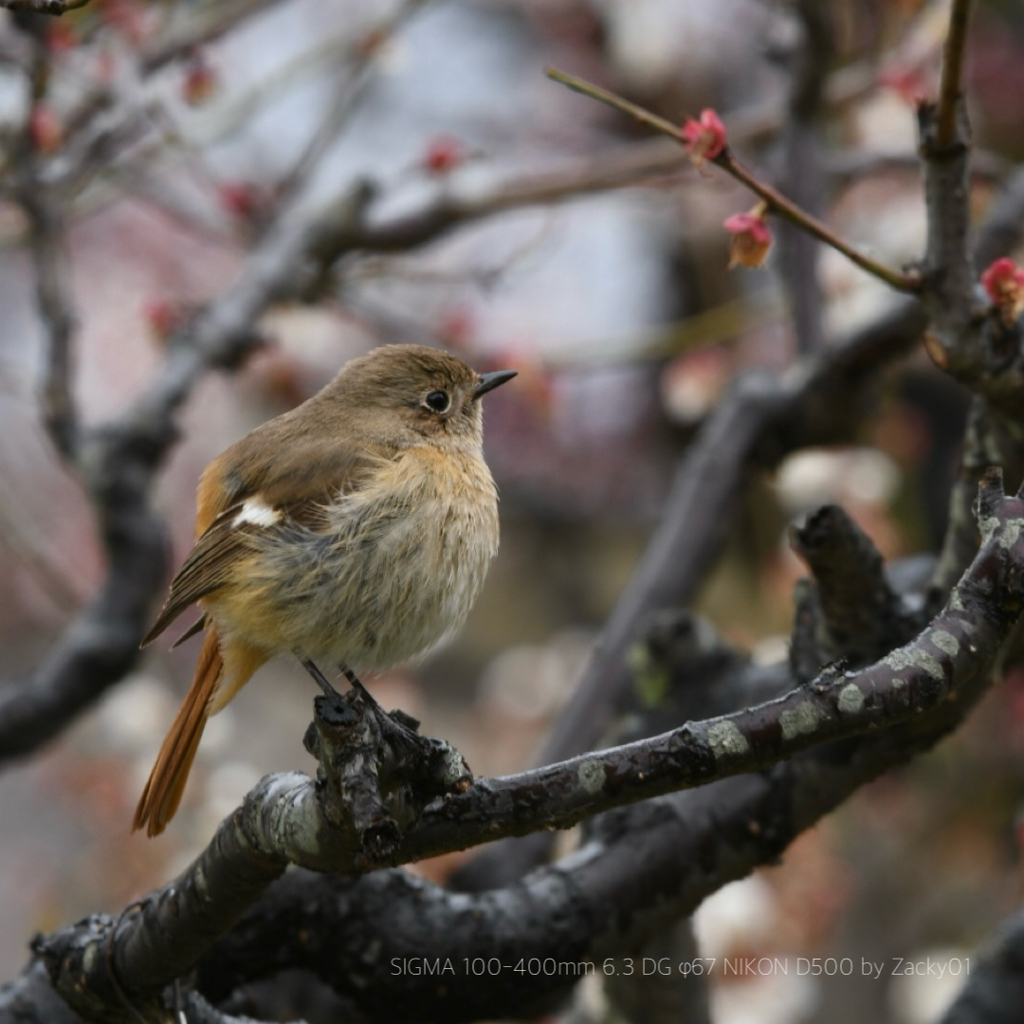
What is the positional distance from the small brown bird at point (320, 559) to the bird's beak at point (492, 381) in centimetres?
28

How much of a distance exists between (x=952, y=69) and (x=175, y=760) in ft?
5.31

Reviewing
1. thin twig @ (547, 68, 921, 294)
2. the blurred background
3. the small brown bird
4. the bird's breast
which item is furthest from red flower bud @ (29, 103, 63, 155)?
thin twig @ (547, 68, 921, 294)

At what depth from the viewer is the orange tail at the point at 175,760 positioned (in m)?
Answer: 2.30

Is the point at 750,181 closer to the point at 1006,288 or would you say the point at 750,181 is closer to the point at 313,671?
the point at 1006,288

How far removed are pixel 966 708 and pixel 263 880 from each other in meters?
1.18

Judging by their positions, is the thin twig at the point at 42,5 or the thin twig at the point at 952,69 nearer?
the thin twig at the point at 42,5

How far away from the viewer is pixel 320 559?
2320 mm

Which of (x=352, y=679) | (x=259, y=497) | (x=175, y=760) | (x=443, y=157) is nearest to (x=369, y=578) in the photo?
(x=352, y=679)

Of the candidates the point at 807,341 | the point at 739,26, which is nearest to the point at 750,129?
the point at 807,341

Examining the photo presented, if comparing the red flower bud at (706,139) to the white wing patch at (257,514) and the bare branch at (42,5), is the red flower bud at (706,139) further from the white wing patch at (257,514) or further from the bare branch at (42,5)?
the white wing patch at (257,514)

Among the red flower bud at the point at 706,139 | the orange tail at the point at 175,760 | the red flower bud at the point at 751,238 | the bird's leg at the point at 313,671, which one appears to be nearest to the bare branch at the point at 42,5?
the red flower bud at the point at 706,139

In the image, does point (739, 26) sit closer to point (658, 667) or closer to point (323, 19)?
point (323, 19)

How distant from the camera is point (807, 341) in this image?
11.5 ft

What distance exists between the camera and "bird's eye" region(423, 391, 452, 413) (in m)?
2.83
